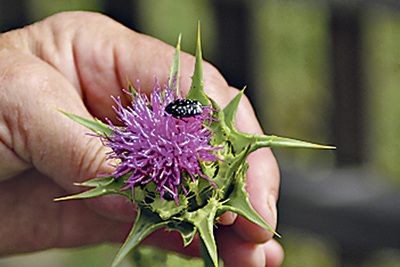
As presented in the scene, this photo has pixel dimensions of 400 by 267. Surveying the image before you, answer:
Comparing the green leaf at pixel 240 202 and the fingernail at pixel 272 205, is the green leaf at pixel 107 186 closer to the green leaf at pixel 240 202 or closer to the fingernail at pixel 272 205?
the green leaf at pixel 240 202

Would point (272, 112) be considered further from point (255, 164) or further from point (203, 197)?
point (203, 197)

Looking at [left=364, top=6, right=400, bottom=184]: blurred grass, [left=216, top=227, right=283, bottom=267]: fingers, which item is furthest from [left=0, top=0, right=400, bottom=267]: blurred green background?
[left=216, top=227, right=283, bottom=267]: fingers

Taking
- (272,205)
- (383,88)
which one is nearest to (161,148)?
(272,205)

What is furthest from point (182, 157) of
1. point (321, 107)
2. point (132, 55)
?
point (321, 107)

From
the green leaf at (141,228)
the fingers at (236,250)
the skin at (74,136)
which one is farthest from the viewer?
the fingers at (236,250)

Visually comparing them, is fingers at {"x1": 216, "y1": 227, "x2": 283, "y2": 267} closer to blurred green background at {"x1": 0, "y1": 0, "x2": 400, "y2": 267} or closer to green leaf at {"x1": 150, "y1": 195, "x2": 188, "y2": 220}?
green leaf at {"x1": 150, "y1": 195, "x2": 188, "y2": 220}

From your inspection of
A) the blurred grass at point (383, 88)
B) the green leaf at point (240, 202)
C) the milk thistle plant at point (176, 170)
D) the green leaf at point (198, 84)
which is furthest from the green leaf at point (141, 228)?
the blurred grass at point (383, 88)
